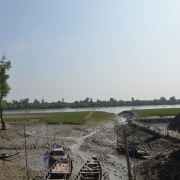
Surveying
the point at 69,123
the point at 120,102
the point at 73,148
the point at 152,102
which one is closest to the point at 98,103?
the point at 120,102

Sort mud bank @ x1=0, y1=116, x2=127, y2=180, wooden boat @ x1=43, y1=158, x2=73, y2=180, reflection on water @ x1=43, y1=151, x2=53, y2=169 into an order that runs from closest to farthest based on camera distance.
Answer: wooden boat @ x1=43, y1=158, x2=73, y2=180 < mud bank @ x1=0, y1=116, x2=127, y2=180 < reflection on water @ x1=43, y1=151, x2=53, y2=169

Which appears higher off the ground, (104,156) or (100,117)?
(100,117)

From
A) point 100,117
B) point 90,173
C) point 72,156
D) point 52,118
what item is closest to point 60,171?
point 90,173

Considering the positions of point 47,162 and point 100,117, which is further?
point 100,117

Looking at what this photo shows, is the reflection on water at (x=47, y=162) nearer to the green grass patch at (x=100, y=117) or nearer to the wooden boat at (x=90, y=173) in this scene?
the wooden boat at (x=90, y=173)

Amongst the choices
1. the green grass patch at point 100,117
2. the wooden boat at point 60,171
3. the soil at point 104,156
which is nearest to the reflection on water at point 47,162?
the soil at point 104,156

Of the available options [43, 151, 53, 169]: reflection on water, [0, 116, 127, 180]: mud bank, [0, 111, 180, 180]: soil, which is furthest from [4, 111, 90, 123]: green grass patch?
[43, 151, 53, 169]: reflection on water

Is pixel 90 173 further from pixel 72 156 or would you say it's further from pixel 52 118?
pixel 52 118

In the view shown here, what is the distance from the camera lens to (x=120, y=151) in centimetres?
2850

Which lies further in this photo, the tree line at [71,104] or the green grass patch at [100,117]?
the tree line at [71,104]

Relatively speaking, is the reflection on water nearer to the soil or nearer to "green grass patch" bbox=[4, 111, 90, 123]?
the soil

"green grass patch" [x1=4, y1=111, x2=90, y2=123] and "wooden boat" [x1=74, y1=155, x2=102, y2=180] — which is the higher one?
"green grass patch" [x1=4, y1=111, x2=90, y2=123]

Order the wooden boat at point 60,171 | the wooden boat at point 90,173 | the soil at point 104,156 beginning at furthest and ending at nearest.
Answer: the soil at point 104,156 < the wooden boat at point 60,171 < the wooden boat at point 90,173

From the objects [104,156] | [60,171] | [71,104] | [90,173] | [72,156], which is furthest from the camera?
[71,104]
